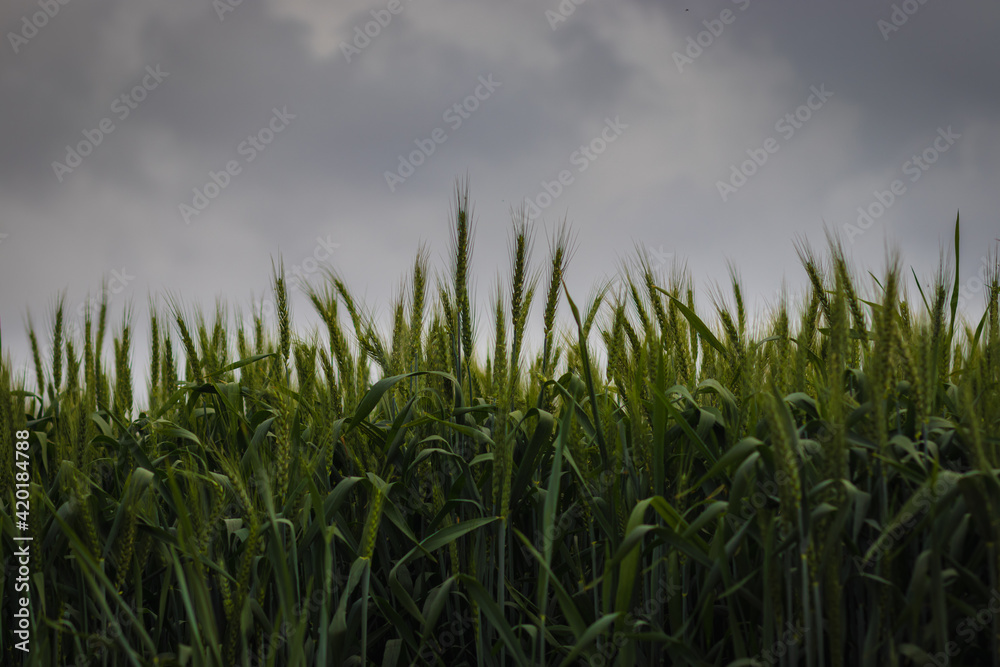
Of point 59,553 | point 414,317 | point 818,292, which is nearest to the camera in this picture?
point 59,553

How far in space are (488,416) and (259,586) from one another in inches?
34.1

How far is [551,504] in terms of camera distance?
4.59ft

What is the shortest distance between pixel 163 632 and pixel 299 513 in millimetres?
733

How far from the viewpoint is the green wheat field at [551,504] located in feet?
4.31

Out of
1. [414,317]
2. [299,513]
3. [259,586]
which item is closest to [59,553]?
[259,586]

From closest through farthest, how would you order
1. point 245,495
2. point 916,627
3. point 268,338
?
point 916,627 < point 245,495 < point 268,338

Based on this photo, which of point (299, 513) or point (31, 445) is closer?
point (299, 513)

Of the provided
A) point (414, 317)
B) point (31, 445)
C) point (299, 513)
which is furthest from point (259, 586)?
point (31, 445)

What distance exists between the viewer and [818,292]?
2.07 meters

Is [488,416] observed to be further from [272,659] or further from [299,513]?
[272,659]

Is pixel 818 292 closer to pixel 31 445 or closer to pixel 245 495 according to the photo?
pixel 245 495

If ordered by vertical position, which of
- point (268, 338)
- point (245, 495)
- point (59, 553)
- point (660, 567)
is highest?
point (268, 338)

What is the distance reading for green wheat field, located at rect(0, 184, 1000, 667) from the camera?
4.31ft

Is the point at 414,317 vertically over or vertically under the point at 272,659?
over
